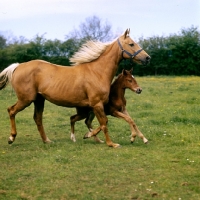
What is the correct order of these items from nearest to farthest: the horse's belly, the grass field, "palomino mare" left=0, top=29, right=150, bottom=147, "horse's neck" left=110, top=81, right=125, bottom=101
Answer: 1. the grass field
2. "palomino mare" left=0, top=29, right=150, bottom=147
3. the horse's belly
4. "horse's neck" left=110, top=81, right=125, bottom=101

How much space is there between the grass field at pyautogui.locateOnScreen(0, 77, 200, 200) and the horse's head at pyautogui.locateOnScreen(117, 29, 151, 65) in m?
1.87

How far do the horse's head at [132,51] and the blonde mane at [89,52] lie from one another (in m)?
0.46

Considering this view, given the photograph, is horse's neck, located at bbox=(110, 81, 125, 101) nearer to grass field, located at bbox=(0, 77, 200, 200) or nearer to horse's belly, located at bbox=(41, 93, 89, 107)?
horse's belly, located at bbox=(41, 93, 89, 107)

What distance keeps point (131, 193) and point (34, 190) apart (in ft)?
4.56

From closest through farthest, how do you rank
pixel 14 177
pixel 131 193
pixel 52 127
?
1. pixel 131 193
2. pixel 14 177
3. pixel 52 127

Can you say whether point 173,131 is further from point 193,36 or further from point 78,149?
point 193,36

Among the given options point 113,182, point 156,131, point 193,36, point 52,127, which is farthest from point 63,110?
point 193,36

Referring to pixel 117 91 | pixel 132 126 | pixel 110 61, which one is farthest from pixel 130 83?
pixel 132 126

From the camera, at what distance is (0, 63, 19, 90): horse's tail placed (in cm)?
956

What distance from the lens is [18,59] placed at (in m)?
43.6

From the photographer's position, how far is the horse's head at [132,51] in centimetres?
902

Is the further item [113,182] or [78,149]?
[78,149]

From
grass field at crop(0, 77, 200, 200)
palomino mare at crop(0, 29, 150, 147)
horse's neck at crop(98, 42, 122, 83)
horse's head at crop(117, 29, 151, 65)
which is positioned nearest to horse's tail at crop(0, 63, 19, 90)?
palomino mare at crop(0, 29, 150, 147)

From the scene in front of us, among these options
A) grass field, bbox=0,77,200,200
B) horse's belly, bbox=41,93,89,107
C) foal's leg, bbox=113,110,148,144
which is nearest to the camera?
grass field, bbox=0,77,200,200
